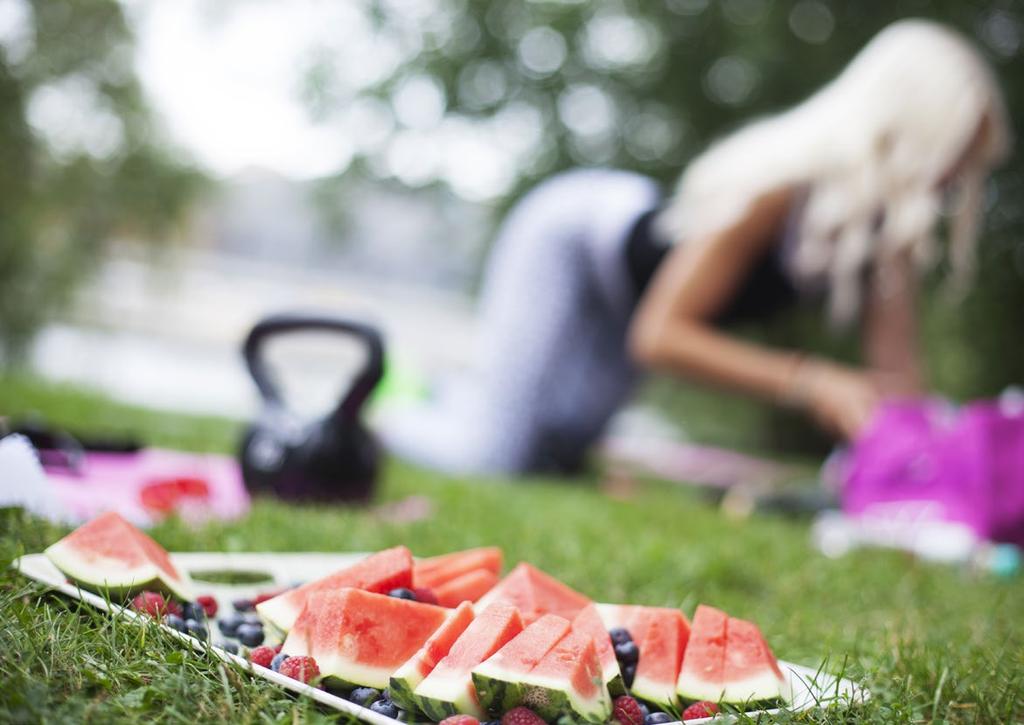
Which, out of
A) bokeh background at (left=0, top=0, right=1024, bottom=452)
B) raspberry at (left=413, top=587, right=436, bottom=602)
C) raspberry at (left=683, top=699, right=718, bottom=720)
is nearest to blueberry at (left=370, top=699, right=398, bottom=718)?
raspberry at (left=413, top=587, right=436, bottom=602)

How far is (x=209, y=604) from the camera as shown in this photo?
1.23m

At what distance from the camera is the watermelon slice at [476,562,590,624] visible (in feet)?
3.79

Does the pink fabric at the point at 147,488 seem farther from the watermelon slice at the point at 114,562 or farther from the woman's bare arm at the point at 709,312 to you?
the woman's bare arm at the point at 709,312

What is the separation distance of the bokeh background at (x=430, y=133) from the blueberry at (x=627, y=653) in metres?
6.31

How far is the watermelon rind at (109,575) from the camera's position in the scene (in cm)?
115

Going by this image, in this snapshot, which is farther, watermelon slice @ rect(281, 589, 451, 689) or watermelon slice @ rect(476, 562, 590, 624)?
watermelon slice @ rect(476, 562, 590, 624)

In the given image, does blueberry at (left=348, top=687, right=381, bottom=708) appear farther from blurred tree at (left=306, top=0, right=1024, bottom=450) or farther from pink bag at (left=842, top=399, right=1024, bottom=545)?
blurred tree at (left=306, top=0, right=1024, bottom=450)

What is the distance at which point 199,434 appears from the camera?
4.16 metres

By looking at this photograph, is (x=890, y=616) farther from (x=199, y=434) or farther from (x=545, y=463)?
(x=199, y=434)

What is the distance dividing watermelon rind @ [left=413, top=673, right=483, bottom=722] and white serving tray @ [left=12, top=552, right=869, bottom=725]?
0.18 ft

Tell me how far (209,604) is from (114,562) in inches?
5.4

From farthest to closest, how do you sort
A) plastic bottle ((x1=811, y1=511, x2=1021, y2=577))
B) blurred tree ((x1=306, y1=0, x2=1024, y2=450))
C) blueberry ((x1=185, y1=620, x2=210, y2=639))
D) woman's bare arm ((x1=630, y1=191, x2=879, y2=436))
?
1. blurred tree ((x1=306, y1=0, x2=1024, y2=450))
2. woman's bare arm ((x1=630, y1=191, x2=879, y2=436))
3. plastic bottle ((x1=811, y1=511, x2=1021, y2=577))
4. blueberry ((x1=185, y1=620, x2=210, y2=639))

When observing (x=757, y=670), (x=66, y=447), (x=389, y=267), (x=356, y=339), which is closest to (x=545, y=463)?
(x=356, y=339)

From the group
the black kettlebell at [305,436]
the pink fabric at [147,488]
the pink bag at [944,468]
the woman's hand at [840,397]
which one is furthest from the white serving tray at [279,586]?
the woman's hand at [840,397]
